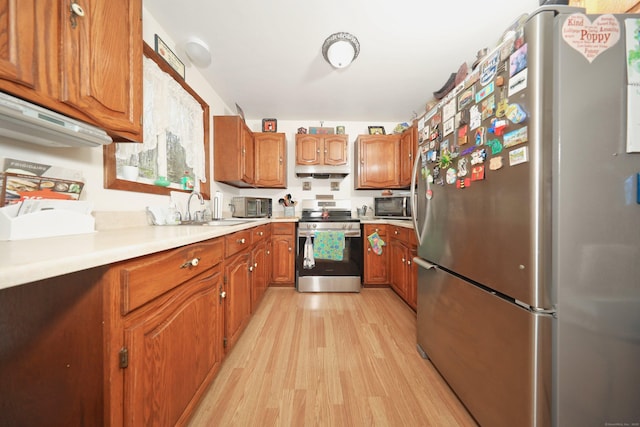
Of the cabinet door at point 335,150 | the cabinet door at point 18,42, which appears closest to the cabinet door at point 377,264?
the cabinet door at point 335,150

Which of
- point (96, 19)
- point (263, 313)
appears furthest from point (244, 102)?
point (263, 313)

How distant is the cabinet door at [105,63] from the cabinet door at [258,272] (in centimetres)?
122

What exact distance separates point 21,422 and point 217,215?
164 centimetres

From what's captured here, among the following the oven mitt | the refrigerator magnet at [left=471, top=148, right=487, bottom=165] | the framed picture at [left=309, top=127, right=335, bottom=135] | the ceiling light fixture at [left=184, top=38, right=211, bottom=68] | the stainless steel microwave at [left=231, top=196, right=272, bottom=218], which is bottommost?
the oven mitt

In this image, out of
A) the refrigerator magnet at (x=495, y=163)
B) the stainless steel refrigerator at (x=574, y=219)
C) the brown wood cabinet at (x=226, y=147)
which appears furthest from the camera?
the brown wood cabinet at (x=226, y=147)

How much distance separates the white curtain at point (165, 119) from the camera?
144 cm

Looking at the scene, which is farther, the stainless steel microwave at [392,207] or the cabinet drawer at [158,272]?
the stainless steel microwave at [392,207]

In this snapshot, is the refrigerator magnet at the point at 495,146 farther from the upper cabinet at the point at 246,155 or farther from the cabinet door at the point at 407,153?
the upper cabinet at the point at 246,155

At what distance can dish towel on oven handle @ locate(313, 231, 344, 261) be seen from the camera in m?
2.57

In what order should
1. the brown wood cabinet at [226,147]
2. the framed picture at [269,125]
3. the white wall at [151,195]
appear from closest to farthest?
1. the white wall at [151,195]
2. the brown wood cabinet at [226,147]
3. the framed picture at [269,125]

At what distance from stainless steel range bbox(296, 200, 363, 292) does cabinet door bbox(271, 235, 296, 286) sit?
10 cm

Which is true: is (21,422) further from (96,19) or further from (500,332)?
(500,332)

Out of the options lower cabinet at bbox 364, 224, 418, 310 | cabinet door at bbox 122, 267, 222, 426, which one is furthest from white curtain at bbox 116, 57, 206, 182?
lower cabinet at bbox 364, 224, 418, 310

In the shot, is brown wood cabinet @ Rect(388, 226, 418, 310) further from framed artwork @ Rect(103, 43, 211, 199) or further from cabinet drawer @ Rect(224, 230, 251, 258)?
framed artwork @ Rect(103, 43, 211, 199)
